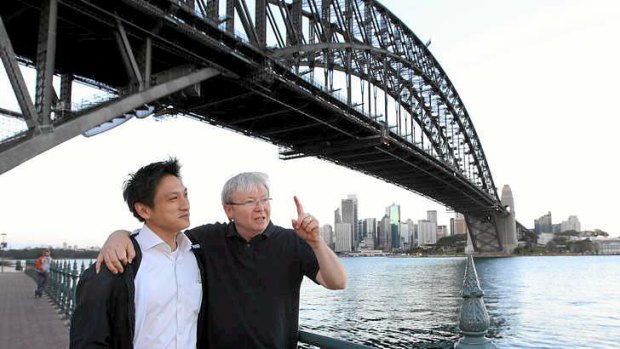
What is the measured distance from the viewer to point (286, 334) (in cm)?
244

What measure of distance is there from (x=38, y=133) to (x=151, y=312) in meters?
11.9

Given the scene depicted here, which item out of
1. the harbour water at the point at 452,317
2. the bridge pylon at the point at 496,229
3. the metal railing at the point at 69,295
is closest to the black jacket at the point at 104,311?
the metal railing at the point at 69,295

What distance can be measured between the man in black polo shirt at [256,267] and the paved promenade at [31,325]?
598 cm

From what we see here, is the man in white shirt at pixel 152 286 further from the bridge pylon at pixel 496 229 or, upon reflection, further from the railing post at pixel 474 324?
the bridge pylon at pixel 496 229

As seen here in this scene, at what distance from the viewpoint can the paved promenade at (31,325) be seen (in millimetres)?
7742

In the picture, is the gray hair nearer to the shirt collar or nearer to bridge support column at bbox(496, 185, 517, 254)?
the shirt collar

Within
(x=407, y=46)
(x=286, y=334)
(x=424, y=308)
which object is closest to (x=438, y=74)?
(x=407, y=46)

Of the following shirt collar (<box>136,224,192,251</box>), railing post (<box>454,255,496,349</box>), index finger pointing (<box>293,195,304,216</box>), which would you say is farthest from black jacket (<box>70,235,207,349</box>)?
railing post (<box>454,255,496,349</box>)

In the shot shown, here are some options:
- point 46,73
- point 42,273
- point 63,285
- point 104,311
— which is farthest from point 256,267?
point 42,273

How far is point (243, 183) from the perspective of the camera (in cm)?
249

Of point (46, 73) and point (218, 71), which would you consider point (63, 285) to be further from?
point (218, 71)

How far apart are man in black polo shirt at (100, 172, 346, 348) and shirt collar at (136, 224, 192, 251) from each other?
0.23 feet

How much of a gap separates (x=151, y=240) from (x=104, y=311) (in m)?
0.38

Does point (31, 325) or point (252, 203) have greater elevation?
point (252, 203)
